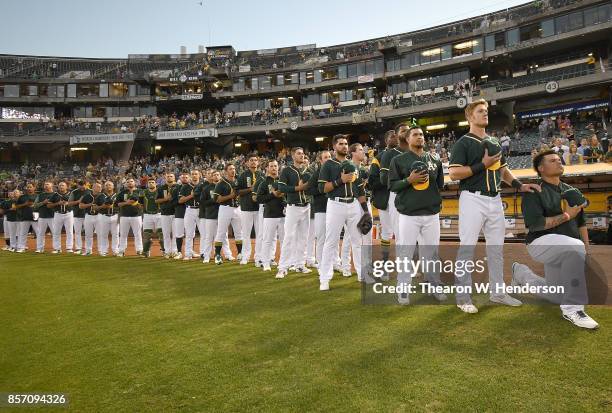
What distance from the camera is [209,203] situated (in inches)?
463

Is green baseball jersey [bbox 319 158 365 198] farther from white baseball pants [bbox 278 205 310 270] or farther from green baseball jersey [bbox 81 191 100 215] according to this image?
green baseball jersey [bbox 81 191 100 215]

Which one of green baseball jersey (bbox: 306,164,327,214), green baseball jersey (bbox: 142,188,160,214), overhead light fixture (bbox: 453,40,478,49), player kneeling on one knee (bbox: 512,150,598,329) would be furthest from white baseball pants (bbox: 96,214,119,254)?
overhead light fixture (bbox: 453,40,478,49)

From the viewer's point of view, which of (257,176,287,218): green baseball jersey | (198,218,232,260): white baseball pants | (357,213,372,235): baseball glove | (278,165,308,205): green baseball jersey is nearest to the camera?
(357,213,372,235): baseball glove

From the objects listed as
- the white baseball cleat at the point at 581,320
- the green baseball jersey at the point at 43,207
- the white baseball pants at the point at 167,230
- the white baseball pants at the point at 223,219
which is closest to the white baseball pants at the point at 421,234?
the white baseball cleat at the point at 581,320

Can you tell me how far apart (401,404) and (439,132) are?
37.2m

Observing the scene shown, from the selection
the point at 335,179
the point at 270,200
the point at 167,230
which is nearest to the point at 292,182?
the point at 270,200

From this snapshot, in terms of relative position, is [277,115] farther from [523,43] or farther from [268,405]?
[268,405]

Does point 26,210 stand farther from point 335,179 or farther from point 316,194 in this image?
point 335,179

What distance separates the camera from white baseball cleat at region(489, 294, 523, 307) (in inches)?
202

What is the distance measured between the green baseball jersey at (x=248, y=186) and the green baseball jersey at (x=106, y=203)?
20.9 feet

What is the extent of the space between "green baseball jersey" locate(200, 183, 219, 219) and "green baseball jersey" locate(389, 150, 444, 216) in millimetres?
6969

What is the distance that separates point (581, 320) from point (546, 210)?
4.14 feet

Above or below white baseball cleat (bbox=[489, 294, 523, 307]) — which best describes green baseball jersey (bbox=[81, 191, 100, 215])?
above

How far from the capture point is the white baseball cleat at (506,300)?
514 cm
